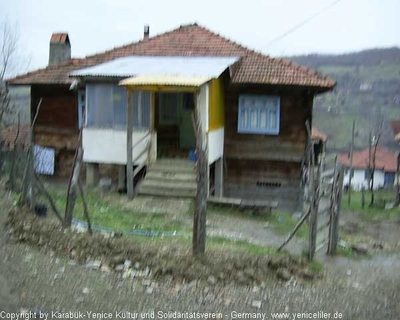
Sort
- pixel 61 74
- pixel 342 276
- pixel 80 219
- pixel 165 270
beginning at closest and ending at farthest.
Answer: pixel 165 270
pixel 342 276
pixel 80 219
pixel 61 74

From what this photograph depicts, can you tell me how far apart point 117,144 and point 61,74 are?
417 cm

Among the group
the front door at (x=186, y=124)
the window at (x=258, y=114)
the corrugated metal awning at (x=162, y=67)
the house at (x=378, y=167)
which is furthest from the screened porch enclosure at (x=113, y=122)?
the house at (x=378, y=167)

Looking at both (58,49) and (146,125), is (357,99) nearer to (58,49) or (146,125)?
(58,49)

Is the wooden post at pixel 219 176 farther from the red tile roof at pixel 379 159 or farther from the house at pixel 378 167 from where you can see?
the red tile roof at pixel 379 159

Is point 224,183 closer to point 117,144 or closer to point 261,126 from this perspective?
point 261,126

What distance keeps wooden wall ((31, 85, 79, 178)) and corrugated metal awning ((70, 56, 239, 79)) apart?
2770 mm

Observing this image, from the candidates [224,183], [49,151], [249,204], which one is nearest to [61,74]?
[49,151]

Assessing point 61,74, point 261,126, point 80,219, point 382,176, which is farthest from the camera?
point 382,176

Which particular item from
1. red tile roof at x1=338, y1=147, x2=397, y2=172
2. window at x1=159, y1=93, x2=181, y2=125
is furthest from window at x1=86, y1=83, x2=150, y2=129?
red tile roof at x1=338, y1=147, x2=397, y2=172

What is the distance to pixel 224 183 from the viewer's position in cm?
1521

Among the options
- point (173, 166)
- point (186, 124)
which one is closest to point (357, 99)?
point (186, 124)

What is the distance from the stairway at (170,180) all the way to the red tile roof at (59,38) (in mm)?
7901

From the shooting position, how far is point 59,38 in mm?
18297

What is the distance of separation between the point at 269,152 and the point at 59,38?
9.42 meters
